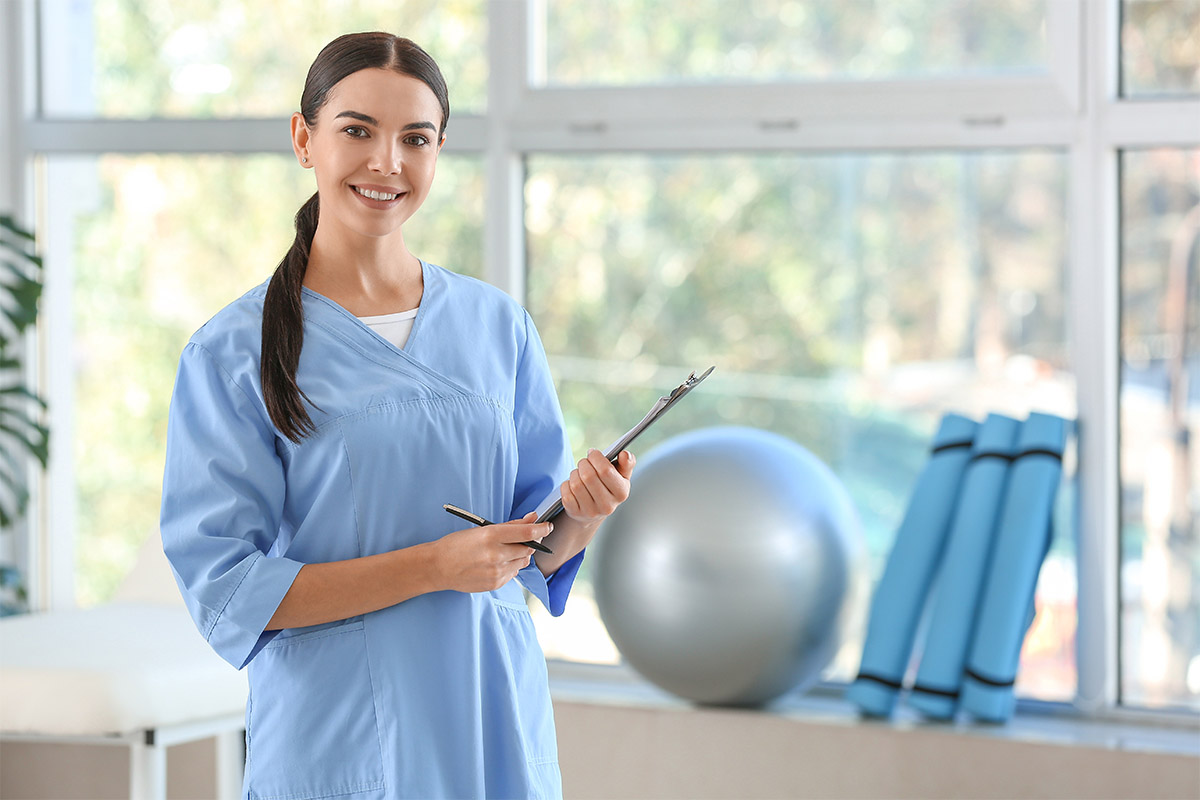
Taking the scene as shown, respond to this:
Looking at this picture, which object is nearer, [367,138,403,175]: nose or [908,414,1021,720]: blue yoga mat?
[367,138,403,175]: nose

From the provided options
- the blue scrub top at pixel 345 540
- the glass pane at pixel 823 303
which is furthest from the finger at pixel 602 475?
the glass pane at pixel 823 303

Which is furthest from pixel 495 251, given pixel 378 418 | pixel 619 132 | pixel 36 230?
pixel 378 418

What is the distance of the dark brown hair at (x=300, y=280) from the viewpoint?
1.20m

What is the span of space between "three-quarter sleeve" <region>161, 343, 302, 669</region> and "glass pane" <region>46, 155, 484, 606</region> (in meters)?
1.77

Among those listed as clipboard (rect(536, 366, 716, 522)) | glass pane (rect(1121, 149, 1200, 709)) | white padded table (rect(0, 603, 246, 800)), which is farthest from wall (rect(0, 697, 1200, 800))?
clipboard (rect(536, 366, 716, 522))

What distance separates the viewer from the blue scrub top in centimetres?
120

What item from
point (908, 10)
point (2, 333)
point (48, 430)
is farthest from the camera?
point (2, 333)

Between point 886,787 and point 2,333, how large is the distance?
232 centimetres

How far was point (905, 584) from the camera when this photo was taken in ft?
7.63

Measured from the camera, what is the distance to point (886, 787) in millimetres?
2281

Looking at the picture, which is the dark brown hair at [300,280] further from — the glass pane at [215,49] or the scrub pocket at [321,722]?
the glass pane at [215,49]

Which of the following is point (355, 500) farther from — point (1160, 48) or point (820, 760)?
point (1160, 48)

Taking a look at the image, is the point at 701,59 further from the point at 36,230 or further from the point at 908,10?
the point at 36,230

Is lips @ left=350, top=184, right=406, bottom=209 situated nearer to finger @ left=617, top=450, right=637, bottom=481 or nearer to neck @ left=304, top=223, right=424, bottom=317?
neck @ left=304, top=223, right=424, bottom=317
